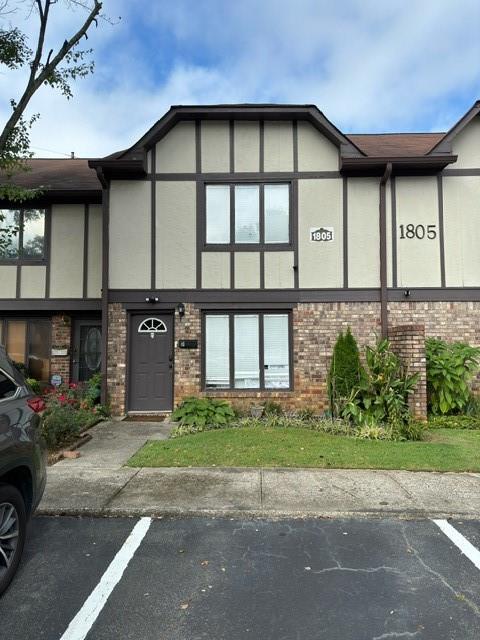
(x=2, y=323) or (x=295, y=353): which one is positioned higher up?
(x=2, y=323)

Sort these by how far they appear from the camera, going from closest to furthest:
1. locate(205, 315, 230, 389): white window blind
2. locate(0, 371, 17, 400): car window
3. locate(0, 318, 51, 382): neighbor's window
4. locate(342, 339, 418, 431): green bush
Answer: locate(0, 371, 17, 400): car window → locate(342, 339, 418, 431): green bush → locate(205, 315, 230, 389): white window blind → locate(0, 318, 51, 382): neighbor's window

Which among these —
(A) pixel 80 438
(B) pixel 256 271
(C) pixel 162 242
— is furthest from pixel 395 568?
(C) pixel 162 242

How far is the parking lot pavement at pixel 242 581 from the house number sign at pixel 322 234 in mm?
6715

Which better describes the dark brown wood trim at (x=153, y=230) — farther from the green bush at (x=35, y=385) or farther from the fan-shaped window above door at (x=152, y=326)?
the green bush at (x=35, y=385)

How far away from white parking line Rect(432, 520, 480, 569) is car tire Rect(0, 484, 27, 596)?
3334mm

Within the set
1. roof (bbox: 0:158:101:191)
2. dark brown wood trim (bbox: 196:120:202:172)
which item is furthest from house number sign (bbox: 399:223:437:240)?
roof (bbox: 0:158:101:191)

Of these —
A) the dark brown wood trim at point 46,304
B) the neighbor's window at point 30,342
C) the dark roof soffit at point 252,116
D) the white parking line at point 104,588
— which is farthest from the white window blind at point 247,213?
the white parking line at point 104,588

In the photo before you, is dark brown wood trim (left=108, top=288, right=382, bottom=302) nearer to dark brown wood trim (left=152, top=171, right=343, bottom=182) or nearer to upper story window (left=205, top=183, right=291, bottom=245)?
upper story window (left=205, top=183, right=291, bottom=245)

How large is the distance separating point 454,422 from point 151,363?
20.4 feet

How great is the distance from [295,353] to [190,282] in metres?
2.72

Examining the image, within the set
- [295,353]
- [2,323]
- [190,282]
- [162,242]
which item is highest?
[162,242]

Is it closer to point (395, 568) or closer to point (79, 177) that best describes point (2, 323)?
point (79, 177)

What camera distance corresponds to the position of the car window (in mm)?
3334

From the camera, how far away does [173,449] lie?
6.94 metres
